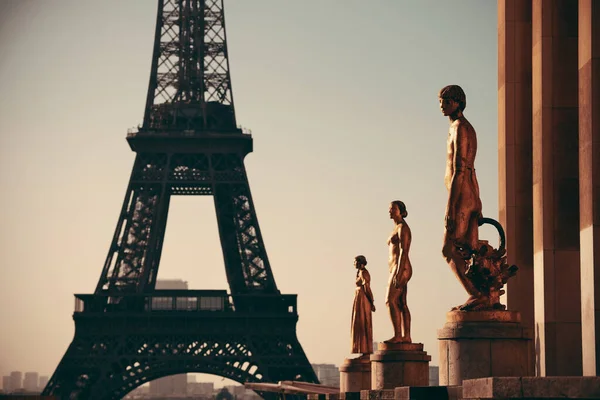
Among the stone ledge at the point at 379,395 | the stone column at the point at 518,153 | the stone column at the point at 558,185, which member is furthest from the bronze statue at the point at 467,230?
the stone column at the point at 518,153

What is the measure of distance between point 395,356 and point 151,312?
74501mm

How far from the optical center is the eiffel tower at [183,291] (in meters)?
93.5

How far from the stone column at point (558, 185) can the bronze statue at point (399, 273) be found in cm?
234

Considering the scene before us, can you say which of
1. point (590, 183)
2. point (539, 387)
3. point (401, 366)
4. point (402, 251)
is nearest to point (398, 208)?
point (402, 251)

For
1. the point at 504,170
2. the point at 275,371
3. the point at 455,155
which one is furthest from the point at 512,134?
the point at 275,371

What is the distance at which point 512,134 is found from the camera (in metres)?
26.5

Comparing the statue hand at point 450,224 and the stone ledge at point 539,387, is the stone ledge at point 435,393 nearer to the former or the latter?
the stone ledge at point 539,387

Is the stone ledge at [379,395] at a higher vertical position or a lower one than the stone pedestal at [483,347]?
lower

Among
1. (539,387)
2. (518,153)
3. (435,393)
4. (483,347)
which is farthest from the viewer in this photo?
(518,153)

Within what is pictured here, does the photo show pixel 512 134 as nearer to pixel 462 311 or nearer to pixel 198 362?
pixel 462 311

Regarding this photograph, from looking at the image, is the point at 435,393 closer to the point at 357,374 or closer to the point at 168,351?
the point at 357,374

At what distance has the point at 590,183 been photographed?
1930cm

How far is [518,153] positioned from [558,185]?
3.96 metres

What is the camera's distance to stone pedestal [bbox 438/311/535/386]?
1638 centimetres
